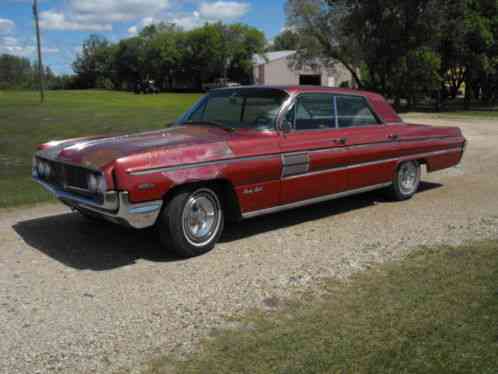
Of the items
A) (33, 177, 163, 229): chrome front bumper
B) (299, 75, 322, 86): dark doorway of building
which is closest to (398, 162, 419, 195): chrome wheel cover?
(33, 177, 163, 229): chrome front bumper

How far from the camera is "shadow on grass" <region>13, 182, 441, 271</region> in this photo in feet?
16.8

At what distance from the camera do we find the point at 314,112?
6.25 meters

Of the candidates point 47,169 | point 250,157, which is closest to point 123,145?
point 47,169

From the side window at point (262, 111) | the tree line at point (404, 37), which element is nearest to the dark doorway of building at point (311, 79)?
the tree line at point (404, 37)

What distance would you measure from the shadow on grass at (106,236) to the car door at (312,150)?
0.58 meters

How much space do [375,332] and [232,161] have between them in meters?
2.27

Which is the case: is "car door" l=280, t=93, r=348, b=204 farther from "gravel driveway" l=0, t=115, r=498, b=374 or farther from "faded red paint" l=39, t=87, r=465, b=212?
"gravel driveway" l=0, t=115, r=498, b=374

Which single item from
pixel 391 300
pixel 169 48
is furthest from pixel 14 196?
pixel 169 48

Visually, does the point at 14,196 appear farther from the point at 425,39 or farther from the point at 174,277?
the point at 425,39

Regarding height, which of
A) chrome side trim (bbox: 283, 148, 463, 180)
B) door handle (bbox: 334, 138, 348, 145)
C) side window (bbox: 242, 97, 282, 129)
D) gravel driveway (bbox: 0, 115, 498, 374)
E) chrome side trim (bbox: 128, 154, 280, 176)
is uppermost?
side window (bbox: 242, 97, 282, 129)

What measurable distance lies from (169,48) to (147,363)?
9526 centimetres

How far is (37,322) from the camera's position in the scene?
3.75 metres

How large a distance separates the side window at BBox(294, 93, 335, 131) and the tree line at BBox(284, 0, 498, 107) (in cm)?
2437

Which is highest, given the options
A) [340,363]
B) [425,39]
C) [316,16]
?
[316,16]
